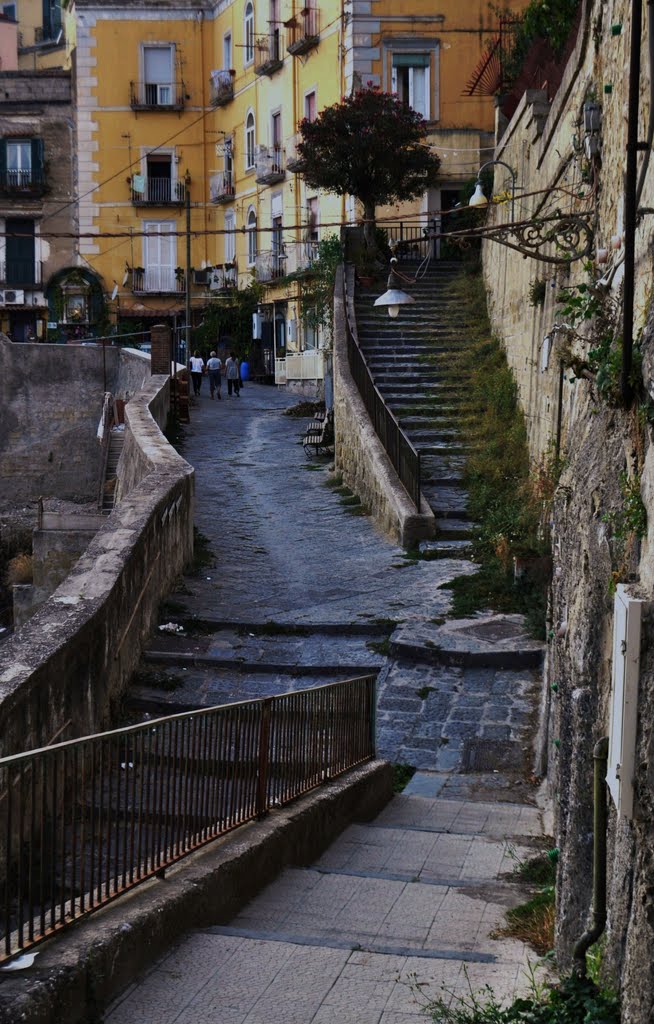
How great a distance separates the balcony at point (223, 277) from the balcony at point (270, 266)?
2312 millimetres

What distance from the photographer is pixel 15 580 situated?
24469mm

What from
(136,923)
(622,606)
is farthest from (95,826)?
(622,606)

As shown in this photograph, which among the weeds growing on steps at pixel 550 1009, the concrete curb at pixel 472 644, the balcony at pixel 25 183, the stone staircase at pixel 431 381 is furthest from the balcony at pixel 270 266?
the weeds growing on steps at pixel 550 1009

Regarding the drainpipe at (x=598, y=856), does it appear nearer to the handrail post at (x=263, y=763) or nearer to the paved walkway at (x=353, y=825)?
the paved walkway at (x=353, y=825)

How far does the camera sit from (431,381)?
19.7 metres

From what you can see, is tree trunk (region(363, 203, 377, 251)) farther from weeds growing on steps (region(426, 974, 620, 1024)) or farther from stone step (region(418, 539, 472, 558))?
weeds growing on steps (region(426, 974, 620, 1024))

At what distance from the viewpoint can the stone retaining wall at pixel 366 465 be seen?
14938mm

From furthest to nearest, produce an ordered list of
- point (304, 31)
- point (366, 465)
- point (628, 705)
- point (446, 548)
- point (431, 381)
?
point (304, 31)
point (431, 381)
point (366, 465)
point (446, 548)
point (628, 705)

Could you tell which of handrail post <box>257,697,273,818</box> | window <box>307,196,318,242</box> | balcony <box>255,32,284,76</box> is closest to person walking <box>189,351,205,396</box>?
window <box>307,196,318,242</box>

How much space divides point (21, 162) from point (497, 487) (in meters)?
32.8

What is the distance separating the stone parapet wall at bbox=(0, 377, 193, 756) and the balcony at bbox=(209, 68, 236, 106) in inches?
1133

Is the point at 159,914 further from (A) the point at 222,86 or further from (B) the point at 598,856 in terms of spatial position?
(A) the point at 222,86

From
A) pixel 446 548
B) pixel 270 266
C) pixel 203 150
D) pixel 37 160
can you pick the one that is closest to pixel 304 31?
pixel 270 266

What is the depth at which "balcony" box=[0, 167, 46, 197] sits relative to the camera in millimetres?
43625
